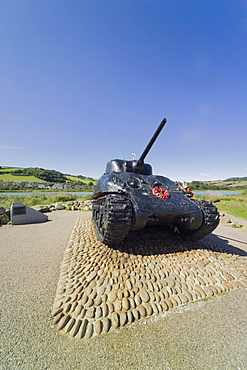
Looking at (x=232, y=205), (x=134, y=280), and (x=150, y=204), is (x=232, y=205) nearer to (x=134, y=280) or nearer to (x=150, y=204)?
(x=150, y=204)

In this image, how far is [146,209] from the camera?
12.4 feet

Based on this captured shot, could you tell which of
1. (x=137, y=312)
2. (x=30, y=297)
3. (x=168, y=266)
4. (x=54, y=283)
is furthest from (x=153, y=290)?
(x=30, y=297)

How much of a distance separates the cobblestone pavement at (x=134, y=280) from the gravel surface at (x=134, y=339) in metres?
0.13

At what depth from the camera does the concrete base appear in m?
8.59

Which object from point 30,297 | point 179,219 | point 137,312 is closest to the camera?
point 137,312

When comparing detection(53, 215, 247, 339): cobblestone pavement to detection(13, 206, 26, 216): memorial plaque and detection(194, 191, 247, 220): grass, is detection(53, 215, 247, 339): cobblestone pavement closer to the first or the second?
detection(13, 206, 26, 216): memorial plaque

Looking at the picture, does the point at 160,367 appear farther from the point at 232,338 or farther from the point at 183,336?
the point at 232,338

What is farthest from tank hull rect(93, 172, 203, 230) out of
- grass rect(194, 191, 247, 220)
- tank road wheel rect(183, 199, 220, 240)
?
grass rect(194, 191, 247, 220)

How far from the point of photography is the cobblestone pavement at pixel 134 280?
2355 millimetres

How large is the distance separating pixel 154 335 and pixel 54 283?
198 centimetres

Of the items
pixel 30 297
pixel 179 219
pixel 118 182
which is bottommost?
pixel 30 297

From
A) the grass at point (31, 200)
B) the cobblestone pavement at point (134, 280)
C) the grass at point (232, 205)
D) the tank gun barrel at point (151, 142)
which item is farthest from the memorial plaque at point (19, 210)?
the grass at point (232, 205)

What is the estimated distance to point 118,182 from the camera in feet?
15.0

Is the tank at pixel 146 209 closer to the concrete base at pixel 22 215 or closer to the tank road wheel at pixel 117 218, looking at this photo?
the tank road wheel at pixel 117 218
